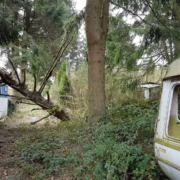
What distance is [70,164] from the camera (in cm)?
407

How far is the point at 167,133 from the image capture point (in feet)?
8.66

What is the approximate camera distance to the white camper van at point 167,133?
241 cm

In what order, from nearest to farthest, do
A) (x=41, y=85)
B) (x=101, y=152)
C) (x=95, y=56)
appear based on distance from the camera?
(x=101, y=152) → (x=95, y=56) → (x=41, y=85)

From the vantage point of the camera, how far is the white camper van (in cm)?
241

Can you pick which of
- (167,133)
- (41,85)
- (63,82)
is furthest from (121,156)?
(63,82)

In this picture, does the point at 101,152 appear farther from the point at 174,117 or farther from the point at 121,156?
the point at 174,117

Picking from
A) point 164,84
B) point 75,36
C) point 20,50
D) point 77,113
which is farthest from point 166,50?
point 20,50

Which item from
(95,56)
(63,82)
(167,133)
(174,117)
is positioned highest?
(95,56)

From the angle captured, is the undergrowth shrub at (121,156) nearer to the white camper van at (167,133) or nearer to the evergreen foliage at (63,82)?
the white camper van at (167,133)

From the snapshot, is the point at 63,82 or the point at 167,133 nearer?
the point at 167,133

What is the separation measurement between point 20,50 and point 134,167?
12.5 metres

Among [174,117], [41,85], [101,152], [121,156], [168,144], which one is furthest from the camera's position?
[41,85]

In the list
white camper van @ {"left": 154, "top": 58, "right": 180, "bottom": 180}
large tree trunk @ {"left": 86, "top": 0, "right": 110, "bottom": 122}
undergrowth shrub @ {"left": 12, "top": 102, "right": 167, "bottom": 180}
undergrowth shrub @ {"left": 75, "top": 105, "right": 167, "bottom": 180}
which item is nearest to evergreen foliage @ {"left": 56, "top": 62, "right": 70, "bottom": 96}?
large tree trunk @ {"left": 86, "top": 0, "right": 110, "bottom": 122}

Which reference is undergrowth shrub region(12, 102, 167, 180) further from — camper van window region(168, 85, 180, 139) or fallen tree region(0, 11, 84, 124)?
fallen tree region(0, 11, 84, 124)
